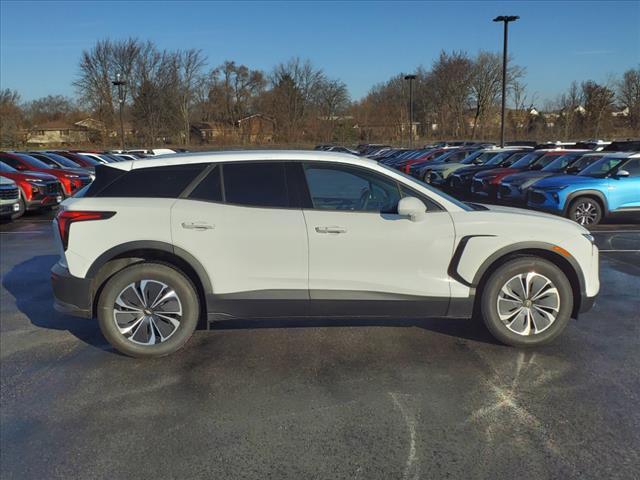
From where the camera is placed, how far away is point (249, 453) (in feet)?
9.94

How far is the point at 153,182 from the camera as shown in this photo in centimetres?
441

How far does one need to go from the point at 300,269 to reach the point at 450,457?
189 cm

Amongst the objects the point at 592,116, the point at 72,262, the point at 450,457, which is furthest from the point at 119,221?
the point at 592,116

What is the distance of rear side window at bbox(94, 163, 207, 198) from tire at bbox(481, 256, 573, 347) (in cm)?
266

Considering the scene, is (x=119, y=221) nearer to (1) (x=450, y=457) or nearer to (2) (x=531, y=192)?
(1) (x=450, y=457)

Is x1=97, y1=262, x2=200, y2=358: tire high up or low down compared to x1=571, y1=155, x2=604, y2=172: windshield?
down

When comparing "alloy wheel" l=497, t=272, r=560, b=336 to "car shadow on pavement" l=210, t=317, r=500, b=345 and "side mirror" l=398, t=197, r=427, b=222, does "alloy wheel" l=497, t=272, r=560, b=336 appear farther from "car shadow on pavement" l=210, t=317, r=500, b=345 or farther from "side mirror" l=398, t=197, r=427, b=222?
"side mirror" l=398, t=197, r=427, b=222

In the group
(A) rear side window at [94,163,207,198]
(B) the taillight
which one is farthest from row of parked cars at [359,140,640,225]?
(B) the taillight

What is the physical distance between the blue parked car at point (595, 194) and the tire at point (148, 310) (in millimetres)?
9423

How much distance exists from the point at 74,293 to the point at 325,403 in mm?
2250

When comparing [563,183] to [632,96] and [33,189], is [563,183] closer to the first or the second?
[33,189]

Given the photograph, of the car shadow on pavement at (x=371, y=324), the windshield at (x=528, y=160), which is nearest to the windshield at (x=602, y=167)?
the windshield at (x=528, y=160)

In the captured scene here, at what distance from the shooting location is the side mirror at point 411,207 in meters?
4.17

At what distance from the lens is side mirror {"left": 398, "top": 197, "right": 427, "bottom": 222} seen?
417 cm
